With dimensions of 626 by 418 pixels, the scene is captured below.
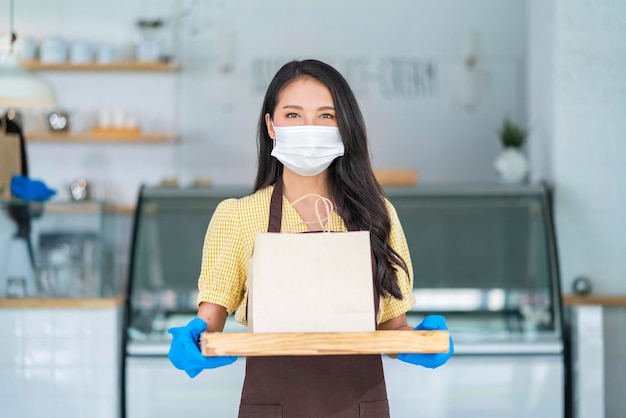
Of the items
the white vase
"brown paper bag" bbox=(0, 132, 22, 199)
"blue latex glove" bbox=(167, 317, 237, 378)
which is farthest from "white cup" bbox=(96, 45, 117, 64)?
"blue latex glove" bbox=(167, 317, 237, 378)

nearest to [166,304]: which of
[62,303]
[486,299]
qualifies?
[62,303]

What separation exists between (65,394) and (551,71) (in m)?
2.64

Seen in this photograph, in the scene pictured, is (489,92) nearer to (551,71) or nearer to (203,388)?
(551,71)

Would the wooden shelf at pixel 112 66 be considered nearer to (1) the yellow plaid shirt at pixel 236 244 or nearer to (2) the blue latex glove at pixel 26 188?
(2) the blue latex glove at pixel 26 188

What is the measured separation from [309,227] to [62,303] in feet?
7.44

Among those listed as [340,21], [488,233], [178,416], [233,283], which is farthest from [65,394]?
[340,21]

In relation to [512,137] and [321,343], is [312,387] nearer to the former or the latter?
[321,343]

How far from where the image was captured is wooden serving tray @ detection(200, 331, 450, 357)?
5.17ft

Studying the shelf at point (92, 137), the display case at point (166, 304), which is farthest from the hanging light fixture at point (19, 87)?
the shelf at point (92, 137)

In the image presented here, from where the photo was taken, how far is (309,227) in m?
1.88

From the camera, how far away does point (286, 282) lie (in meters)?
1.64

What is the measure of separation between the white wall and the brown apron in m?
4.27

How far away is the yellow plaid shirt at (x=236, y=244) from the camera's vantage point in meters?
1.85

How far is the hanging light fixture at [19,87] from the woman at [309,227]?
2.71 meters
